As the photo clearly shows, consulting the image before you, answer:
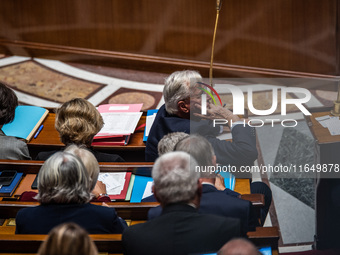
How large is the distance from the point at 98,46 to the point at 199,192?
4.60 m

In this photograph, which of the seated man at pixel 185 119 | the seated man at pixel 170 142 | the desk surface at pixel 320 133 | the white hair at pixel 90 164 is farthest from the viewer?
the desk surface at pixel 320 133

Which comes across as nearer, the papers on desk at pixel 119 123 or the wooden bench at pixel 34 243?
the wooden bench at pixel 34 243

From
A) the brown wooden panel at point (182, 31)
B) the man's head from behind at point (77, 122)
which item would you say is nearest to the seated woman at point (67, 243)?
the man's head from behind at point (77, 122)

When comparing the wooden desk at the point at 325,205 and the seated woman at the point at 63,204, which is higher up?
the seated woman at the point at 63,204

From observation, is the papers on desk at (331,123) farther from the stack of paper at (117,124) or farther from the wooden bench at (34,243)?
the wooden bench at (34,243)

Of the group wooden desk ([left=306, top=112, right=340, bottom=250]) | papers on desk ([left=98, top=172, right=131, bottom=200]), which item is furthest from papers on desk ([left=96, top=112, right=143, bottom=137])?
wooden desk ([left=306, top=112, right=340, bottom=250])

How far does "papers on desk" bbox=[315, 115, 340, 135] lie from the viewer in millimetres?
3566

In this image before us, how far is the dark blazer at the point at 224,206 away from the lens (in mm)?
2496

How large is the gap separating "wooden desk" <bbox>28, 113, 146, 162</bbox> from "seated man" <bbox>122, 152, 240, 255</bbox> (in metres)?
1.34

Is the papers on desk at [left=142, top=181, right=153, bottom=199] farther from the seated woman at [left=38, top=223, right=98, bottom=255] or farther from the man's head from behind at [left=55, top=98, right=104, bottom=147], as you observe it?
the seated woman at [left=38, top=223, right=98, bottom=255]

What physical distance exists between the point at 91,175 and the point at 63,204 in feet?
0.78

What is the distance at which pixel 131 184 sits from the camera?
3.11 meters

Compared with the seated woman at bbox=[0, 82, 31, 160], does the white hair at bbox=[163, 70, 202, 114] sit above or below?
above

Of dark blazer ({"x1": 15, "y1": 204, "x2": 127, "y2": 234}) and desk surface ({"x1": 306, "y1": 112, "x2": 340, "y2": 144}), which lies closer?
dark blazer ({"x1": 15, "y1": 204, "x2": 127, "y2": 234})
